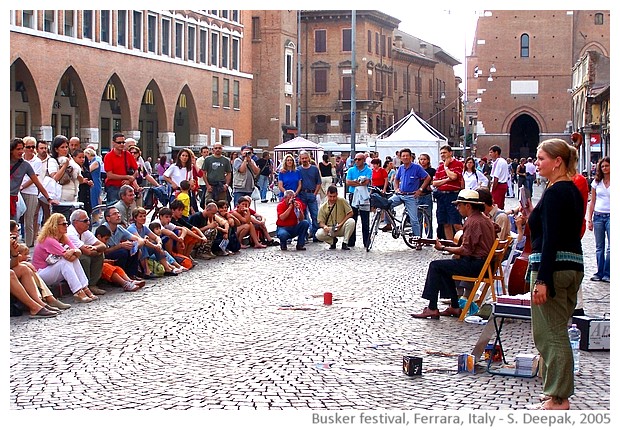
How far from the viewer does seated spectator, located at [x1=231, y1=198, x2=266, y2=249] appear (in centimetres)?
2020

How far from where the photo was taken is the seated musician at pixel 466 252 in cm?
1134

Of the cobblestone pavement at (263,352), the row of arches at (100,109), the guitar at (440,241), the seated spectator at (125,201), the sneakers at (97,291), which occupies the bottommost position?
the cobblestone pavement at (263,352)

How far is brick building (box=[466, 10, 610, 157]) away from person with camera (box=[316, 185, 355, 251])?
56902mm

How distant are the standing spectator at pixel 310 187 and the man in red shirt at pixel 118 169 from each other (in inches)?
145

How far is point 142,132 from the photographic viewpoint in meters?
60.9

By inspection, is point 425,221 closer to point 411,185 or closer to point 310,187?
point 411,185

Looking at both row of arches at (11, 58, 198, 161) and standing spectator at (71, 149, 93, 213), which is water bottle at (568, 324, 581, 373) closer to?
standing spectator at (71, 149, 93, 213)

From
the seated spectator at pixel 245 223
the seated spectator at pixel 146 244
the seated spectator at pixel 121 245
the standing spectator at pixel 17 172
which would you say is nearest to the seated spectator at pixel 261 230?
the seated spectator at pixel 245 223

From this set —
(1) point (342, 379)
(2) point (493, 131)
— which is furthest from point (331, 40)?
(1) point (342, 379)

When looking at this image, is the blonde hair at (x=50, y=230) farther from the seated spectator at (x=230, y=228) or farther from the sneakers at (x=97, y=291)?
the seated spectator at (x=230, y=228)

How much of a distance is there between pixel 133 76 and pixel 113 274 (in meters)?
41.0

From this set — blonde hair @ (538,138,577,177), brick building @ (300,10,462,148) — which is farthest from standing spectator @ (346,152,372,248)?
brick building @ (300,10,462,148)

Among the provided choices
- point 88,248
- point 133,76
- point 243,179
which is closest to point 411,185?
point 243,179
